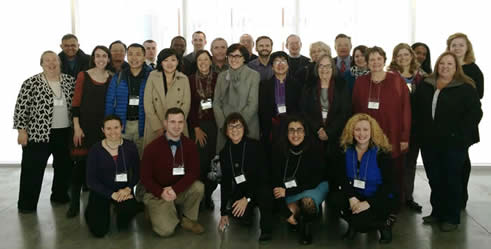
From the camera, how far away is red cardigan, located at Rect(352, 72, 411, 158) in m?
4.02

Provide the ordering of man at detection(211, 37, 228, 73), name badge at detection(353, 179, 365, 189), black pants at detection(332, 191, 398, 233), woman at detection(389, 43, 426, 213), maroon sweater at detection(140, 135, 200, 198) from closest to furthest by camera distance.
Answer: black pants at detection(332, 191, 398, 233)
name badge at detection(353, 179, 365, 189)
maroon sweater at detection(140, 135, 200, 198)
woman at detection(389, 43, 426, 213)
man at detection(211, 37, 228, 73)

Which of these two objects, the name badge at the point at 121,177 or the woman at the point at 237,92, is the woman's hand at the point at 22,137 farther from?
the woman at the point at 237,92

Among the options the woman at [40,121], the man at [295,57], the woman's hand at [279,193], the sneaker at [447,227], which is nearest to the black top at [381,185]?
the woman's hand at [279,193]

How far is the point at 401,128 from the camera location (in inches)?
161

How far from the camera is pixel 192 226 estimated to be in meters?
3.88

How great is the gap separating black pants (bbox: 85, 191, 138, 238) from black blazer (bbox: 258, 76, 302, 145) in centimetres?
141

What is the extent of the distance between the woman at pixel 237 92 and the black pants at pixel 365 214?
1076 millimetres

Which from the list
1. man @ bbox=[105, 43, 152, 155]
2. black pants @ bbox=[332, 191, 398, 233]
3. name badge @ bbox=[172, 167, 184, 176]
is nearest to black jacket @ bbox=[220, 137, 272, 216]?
name badge @ bbox=[172, 167, 184, 176]

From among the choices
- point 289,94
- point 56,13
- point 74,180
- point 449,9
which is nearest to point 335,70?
point 289,94

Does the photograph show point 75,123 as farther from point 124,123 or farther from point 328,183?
point 328,183

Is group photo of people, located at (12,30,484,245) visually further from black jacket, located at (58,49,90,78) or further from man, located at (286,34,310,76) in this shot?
black jacket, located at (58,49,90,78)

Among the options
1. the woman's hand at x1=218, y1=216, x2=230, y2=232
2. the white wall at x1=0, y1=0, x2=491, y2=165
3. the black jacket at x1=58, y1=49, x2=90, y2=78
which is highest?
the white wall at x1=0, y1=0, x2=491, y2=165

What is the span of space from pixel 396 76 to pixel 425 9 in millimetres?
2890

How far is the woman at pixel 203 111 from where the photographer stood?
4387 mm
